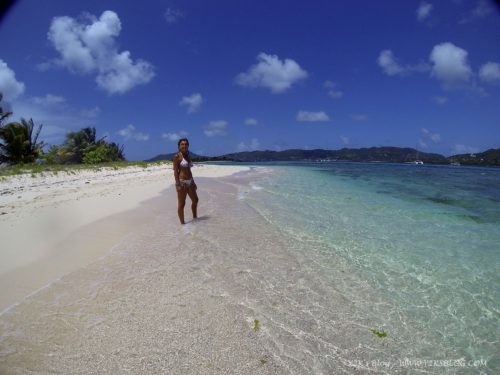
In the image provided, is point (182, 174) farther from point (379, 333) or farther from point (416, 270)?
point (379, 333)

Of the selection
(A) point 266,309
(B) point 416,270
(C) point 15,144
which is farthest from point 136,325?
(C) point 15,144

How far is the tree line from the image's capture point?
1235 inches

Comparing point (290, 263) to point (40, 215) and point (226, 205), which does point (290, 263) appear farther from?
point (40, 215)

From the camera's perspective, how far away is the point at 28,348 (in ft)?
9.59

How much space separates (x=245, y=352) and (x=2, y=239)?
6.23 metres

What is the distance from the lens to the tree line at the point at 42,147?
103 ft

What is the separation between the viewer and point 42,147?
36406mm

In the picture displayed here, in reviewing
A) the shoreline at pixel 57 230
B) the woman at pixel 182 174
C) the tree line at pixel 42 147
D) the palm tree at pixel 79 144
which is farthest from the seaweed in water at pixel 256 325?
the palm tree at pixel 79 144

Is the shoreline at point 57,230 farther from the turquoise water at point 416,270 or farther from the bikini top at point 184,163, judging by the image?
the turquoise water at point 416,270

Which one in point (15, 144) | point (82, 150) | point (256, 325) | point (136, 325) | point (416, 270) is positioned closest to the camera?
point (136, 325)

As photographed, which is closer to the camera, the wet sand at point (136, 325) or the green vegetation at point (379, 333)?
the wet sand at point (136, 325)

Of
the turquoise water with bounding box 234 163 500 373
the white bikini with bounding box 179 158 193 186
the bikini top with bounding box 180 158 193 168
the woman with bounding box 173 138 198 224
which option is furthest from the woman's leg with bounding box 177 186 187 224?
the turquoise water with bounding box 234 163 500 373

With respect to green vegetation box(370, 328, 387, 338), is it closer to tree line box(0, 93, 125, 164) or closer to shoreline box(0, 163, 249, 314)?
shoreline box(0, 163, 249, 314)

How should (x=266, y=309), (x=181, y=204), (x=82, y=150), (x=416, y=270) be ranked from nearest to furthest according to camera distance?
(x=266, y=309), (x=416, y=270), (x=181, y=204), (x=82, y=150)
